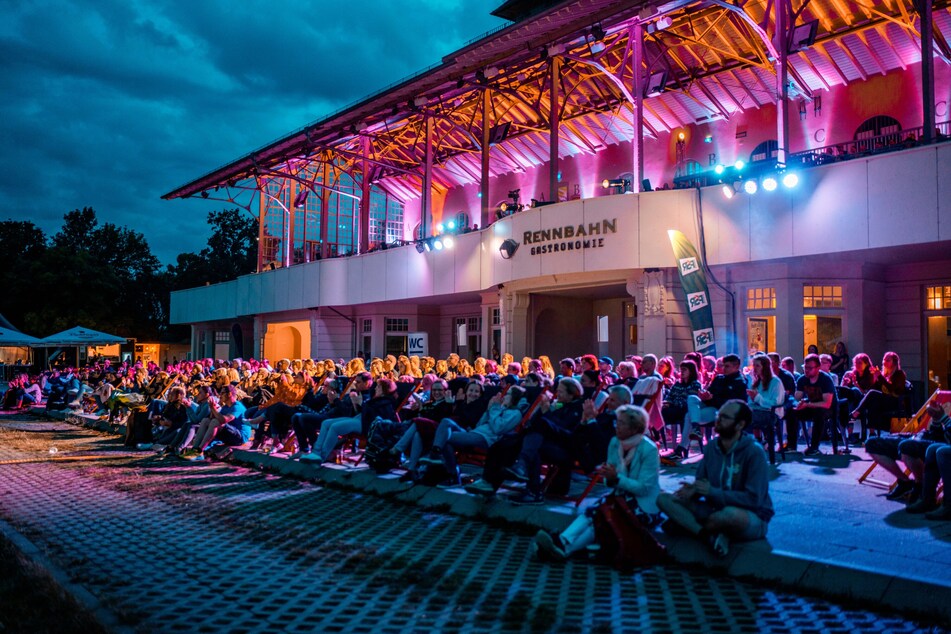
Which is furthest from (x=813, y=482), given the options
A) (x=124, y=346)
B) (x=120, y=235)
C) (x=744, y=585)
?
(x=120, y=235)

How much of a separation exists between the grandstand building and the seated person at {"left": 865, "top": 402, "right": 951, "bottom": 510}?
8000mm

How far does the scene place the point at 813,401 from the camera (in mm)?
10125

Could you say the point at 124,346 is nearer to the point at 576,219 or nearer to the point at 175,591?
the point at 576,219

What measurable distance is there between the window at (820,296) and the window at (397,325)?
58.1ft

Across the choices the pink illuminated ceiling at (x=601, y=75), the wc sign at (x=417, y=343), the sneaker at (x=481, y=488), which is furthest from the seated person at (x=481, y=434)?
the wc sign at (x=417, y=343)

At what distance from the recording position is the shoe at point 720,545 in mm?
5520

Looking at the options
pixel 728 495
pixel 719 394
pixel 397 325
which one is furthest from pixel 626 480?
pixel 397 325

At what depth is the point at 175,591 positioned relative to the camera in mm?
5062

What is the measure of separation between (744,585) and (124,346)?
51.3 m

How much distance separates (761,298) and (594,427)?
35.3 ft

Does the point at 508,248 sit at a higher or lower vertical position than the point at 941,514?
higher

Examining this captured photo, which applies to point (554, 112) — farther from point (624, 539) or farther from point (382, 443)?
point (624, 539)

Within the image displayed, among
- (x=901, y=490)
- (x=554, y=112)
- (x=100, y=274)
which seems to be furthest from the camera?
(x=100, y=274)

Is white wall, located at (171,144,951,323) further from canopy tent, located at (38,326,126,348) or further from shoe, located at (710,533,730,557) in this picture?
canopy tent, located at (38,326,126,348)
